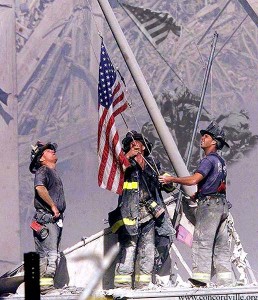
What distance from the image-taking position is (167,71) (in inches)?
871

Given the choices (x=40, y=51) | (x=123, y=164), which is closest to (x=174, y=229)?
(x=123, y=164)

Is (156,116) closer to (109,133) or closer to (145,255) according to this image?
(109,133)

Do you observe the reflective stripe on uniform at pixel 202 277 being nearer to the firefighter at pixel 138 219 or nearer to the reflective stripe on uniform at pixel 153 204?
the firefighter at pixel 138 219

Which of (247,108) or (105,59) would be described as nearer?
(105,59)

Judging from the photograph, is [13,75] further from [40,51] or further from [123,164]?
[123,164]

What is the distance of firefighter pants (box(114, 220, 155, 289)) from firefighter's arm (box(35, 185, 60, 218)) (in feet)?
2.33

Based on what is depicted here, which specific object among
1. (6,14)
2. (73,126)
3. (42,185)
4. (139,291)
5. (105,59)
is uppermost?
(6,14)

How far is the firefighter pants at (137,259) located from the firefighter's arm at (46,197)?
0.71 m

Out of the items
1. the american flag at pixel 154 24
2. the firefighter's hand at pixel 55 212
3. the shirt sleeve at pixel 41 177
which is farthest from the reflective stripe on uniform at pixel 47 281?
the american flag at pixel 154 24

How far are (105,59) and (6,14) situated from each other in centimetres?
621

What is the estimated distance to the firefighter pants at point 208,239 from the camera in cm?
1591

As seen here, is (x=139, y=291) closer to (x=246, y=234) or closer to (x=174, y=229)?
(x=174, y=229)

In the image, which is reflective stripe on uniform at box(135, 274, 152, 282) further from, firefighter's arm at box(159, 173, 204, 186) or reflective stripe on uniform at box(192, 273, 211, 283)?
firefighter's arm at box(159, 173, 204, 186)

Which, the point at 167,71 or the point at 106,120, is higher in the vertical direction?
the point at 167,71
